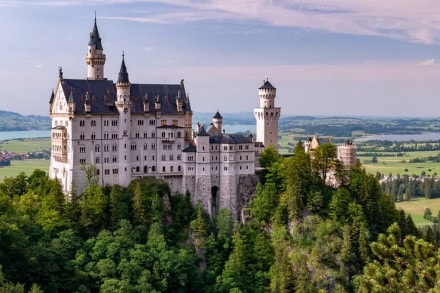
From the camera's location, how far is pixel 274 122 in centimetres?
10825

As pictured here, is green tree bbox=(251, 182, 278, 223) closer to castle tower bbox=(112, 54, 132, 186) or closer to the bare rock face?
the bare rock face

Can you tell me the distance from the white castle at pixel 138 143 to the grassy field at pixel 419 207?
82056 millimetres

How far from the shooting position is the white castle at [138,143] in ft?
300

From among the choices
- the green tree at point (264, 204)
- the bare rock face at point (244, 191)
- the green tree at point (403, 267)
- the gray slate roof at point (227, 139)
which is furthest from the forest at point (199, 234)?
the green tree at point (403, 267)

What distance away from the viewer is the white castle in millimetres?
91438

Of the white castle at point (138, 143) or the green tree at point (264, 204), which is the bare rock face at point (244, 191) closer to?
the white castle at point (138, 143)

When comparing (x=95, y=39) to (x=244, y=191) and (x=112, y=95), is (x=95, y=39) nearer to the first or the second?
(x=112, y=95)

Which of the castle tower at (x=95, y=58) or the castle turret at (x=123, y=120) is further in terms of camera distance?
the castle tower at (x=95, y=58)

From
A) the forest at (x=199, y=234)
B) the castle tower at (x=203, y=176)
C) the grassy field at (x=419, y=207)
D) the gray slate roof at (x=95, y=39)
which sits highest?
the gray slate roof at (x=95, y=39)

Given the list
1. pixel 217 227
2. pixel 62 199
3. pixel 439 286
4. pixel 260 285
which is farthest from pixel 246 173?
pixel 439 286

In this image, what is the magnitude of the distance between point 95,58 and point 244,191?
30062 millimetres

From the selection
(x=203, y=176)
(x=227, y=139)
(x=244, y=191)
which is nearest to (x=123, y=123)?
(x=203, y=176)

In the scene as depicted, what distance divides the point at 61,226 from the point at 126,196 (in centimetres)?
993

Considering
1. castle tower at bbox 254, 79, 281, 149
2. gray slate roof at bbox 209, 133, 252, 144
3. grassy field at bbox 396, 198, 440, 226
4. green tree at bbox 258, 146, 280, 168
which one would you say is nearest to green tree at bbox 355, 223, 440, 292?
gray slate roof at bbox 209, 133, 252, 144
